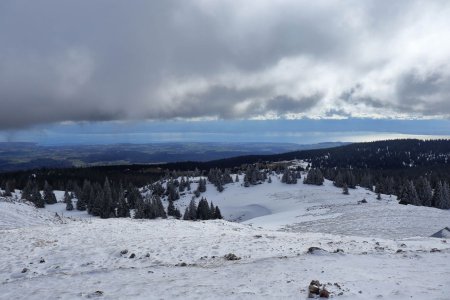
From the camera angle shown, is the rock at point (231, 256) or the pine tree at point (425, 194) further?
the pine tree at point (425, 194)

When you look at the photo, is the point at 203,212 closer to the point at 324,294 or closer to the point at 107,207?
the point at 107,207

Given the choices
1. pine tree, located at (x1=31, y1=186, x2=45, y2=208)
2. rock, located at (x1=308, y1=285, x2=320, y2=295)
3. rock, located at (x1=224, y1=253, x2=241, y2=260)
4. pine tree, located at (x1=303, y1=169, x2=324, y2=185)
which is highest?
→ rock, located at (x1=308, y1=285, x2=320, y2=295)

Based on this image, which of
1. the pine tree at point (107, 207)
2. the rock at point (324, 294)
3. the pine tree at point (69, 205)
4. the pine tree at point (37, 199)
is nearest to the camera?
the rock at point (324, 294)

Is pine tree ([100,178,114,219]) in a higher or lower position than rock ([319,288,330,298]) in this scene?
lower

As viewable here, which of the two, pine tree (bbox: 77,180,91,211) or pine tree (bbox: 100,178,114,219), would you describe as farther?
pine tree (bbox: 77,180,91,211)

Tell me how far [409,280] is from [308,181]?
342 ft

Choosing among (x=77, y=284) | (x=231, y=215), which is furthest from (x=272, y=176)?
(x=77, y=284)

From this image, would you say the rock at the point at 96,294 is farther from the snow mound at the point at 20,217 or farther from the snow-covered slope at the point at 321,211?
the snow-covered slope at the point at 321,211

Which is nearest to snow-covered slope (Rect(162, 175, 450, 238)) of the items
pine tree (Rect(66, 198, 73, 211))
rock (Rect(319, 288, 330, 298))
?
rock (Rect(319, 288, 330, 298))

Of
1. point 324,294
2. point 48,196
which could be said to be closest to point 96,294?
point 324,294

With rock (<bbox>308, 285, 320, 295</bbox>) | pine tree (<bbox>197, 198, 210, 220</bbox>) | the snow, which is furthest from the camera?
pine tree (<bbox>197, 198, 210, 220</bbox>)

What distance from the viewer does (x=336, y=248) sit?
73.4 ft

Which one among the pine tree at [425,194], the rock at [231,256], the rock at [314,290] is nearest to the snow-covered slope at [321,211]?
the pine tree at [425,194]

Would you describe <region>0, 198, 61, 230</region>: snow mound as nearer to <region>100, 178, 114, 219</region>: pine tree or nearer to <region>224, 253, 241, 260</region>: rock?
<region>224, 253, 241, 260</region>: rock
